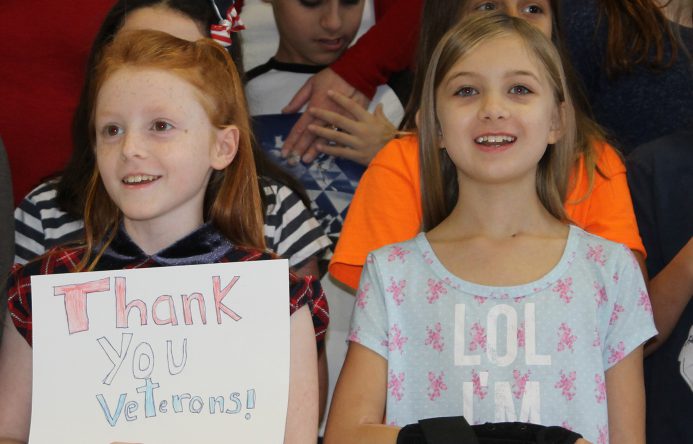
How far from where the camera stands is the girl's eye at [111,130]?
6.01 ft

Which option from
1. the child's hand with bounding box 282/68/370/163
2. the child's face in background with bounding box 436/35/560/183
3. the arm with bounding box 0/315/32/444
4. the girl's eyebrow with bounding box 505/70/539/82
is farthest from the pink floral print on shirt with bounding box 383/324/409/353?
the child's hand with bounding box 282/68/370/163

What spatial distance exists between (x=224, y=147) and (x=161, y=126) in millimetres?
147

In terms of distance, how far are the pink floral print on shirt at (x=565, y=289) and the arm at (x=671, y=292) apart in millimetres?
300

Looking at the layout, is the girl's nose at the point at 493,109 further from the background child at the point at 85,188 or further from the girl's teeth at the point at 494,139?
the background child at the point at 85,188

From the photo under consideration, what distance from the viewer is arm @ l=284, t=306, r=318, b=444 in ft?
5.73

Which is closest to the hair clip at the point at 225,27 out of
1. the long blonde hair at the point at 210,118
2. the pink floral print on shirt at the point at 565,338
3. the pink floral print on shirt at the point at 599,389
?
the long blonde hair at the point at 210,118

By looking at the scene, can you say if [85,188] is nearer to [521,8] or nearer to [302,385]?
[302,385]

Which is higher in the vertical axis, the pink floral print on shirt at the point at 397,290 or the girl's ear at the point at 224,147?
the girl's ear at the point at 224,147

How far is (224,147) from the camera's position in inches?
76.1

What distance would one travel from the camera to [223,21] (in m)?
2.25

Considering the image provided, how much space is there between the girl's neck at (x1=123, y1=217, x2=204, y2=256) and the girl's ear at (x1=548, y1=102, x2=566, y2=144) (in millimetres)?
757

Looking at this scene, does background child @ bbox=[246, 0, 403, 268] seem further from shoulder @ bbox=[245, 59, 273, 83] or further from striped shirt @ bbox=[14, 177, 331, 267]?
striped shirt @ bbox=[14, 177, 331, 267]

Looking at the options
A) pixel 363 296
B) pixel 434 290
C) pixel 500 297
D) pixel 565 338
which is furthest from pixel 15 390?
pixel 565 338

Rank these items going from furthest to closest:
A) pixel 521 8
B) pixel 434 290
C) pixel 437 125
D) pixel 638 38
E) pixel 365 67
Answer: pixel 365 67
pixel 638 38
pixel 521 8
pixel 437 125
pixel 434 290
